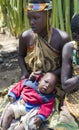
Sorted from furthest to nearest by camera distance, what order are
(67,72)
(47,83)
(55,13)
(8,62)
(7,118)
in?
(8,62) → (55,13) → (7,118) → (47,83) → (67,72)

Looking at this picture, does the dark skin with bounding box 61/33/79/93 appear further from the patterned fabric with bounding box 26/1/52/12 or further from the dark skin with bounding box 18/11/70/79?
the patterned fabric with bounding box 26/1/52/12

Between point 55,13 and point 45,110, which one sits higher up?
point 55,13

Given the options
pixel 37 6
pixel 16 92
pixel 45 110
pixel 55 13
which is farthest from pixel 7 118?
pixel 55 13

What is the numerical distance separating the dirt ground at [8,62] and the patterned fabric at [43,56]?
1514 millimetres

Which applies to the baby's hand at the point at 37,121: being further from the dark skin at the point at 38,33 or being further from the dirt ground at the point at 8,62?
the dirt ground at the point at 8,62

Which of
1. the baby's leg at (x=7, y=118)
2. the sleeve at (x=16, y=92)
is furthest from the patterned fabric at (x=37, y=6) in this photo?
the baby's leg at (x=7, y=118)

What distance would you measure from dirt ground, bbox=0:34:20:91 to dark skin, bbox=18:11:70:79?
4.37 ft

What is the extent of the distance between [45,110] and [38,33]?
2.46 feet

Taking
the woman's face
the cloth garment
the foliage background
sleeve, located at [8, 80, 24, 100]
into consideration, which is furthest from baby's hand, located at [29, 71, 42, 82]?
the foliage background

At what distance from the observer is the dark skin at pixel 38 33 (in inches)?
140

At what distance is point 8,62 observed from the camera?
20.9 feet

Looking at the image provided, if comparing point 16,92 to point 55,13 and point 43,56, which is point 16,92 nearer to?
point 43,56

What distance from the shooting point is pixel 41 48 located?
373cm

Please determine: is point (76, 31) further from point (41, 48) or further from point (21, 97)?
point (21, 97)
